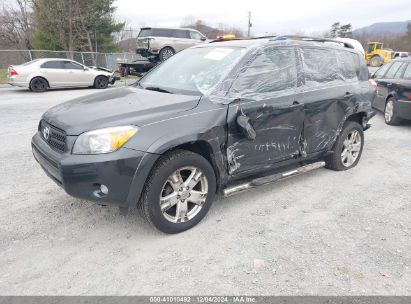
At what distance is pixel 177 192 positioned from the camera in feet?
10.3

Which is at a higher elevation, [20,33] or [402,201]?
[20,33]

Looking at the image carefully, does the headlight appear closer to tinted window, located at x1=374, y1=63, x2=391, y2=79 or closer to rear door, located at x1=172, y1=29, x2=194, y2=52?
tinted window, located at x1=374, y1=63, x2=391, y2=79

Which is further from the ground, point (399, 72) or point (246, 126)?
point (399, 72)

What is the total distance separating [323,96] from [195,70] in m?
1.69

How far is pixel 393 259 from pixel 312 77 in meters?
2.31

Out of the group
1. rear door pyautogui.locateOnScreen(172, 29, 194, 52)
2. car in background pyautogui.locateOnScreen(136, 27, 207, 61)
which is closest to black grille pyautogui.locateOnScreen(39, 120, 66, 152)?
car in background pyautogui.locateOnScreen(136, 27, 207, 61)

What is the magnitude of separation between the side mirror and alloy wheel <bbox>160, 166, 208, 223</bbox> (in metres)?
0.61

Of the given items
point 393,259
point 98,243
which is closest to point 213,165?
point 98,243

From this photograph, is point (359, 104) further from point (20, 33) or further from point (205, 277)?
point (20, 33)

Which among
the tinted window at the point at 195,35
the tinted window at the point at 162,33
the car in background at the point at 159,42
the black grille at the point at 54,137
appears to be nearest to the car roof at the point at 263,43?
the black grille at the point at 54,137

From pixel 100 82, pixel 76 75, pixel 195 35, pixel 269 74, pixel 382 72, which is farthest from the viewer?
pixel 195 35

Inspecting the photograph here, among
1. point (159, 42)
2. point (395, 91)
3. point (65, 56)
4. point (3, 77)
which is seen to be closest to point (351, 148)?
point (395, 91)

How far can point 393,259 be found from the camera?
9.43 ft

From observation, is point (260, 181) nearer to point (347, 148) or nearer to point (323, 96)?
point (323, 96)
